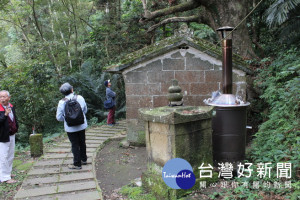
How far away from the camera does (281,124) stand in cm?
473

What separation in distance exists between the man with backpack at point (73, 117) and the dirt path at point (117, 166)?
0.61 m

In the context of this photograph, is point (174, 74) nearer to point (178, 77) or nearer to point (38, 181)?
point (178, 77)

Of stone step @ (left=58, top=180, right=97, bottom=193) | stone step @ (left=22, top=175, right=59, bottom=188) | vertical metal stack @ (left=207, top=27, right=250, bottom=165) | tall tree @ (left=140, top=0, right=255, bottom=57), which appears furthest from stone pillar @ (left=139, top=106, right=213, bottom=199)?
tall tree @ (left=140, top=0, right=255, bottom=57)

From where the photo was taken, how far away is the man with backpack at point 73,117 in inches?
183

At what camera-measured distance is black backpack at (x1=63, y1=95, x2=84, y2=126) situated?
4621 millimetres

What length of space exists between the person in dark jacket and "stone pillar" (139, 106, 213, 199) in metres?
2.57

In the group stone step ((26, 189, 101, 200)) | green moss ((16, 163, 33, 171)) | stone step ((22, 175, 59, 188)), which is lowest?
green moss ((16, 163, 33, 171))

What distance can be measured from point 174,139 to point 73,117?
7.03ft

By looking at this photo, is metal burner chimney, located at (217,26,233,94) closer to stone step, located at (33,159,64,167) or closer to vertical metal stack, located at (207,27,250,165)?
vertical metal stack, located at (207,27,250,165)

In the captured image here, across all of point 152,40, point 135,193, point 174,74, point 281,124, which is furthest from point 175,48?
point 152,40

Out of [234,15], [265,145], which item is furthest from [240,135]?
[234,15]

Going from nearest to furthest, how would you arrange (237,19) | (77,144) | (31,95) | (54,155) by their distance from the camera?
(77,144), (54,155), (237,19), (31,95)

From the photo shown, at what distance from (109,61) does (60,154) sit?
23.5 ft

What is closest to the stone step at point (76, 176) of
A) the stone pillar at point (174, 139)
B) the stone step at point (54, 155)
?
the stone step at point (54, 155)
